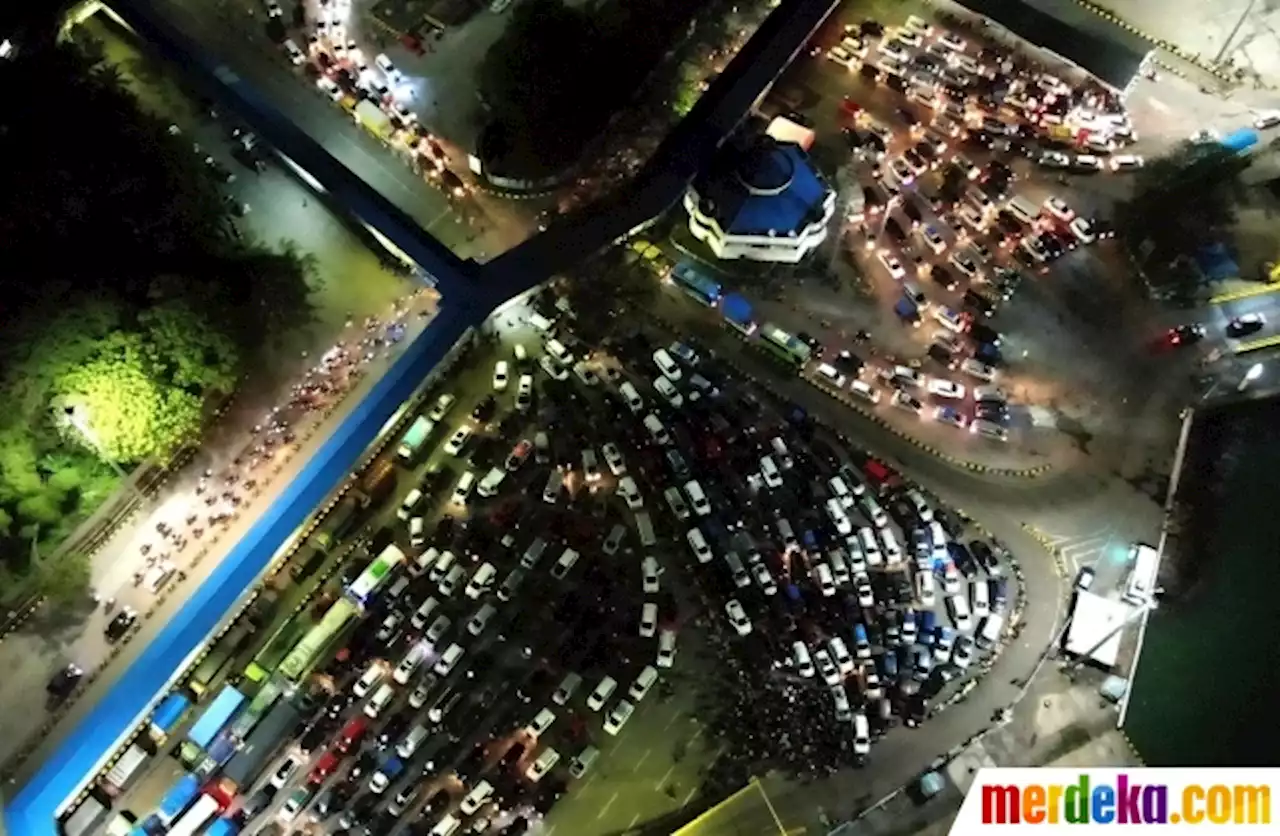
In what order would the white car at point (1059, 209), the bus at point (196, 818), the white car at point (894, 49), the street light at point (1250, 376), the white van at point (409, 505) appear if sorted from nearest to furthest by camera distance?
the bus at point (196, 818) < the white van at point (409, 505) < the street light at point (1250, 376) < the white car at point (1059, 209) < the white car at point (894, 49)

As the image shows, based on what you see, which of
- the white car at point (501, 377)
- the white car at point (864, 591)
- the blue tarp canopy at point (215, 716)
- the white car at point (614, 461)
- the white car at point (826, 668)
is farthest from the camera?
the white car at point (501, 377)

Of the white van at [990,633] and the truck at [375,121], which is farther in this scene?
the truck at [375,121]

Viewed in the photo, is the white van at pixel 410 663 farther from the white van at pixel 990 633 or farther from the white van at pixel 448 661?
the white van at pixel 990 633

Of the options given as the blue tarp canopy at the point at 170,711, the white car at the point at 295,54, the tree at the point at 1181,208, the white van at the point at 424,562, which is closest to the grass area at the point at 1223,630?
the tree at the point at 1181,208

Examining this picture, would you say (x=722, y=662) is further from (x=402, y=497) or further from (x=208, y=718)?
(x=208, y=718)

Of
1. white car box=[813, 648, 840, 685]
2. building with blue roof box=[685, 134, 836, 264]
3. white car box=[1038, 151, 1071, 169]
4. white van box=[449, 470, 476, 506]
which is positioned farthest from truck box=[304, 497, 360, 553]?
white car box=[1038, 151, 1071, 169]

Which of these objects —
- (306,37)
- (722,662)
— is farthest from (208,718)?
(306,37)

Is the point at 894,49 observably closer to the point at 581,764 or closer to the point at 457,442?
the point at 457,442
